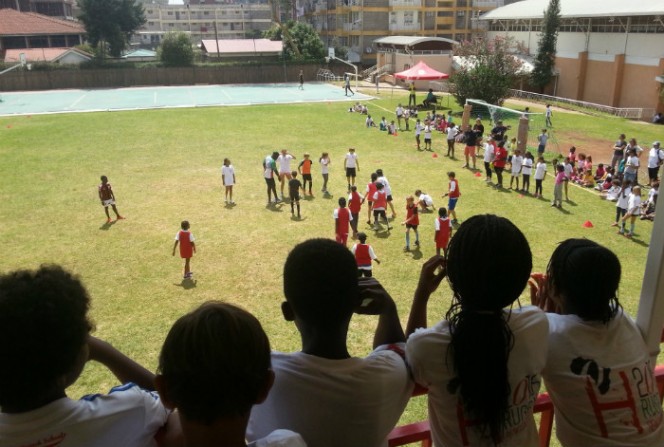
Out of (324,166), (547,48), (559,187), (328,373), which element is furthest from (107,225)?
(547,48)

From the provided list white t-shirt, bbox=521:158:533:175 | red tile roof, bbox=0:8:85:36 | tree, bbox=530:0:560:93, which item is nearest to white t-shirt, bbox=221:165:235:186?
white t-shirt, bbox=521:158:533:175

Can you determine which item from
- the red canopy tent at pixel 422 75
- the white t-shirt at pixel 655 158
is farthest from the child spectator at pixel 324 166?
the red canopy tent at pixel 422 75

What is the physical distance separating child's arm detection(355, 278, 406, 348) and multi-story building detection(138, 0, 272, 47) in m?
86.1

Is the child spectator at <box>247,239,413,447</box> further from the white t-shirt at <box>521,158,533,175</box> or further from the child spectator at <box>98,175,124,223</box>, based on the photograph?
the white t-shirt at <box>521,158,533,175</box>

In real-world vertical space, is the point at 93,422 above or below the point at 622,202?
above

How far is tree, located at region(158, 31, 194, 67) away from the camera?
48.6 metres

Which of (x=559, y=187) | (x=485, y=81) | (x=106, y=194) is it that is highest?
(x=485, y=81)

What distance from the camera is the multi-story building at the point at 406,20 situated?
51719 millimetres

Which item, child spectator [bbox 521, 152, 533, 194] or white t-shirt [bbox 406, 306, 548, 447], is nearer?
white t-shirt [bbox 406, 306, 548, 447]

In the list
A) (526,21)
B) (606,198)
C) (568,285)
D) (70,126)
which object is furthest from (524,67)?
(568,285)

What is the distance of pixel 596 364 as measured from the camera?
2.09 m

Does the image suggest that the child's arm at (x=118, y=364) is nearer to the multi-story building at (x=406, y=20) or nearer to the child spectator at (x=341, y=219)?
the child spectator at (x=341, y=219)

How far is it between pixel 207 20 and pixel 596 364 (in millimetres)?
91009

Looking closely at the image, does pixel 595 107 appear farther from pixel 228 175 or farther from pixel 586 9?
pixel 228 175
